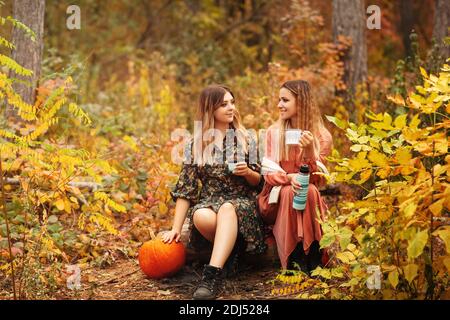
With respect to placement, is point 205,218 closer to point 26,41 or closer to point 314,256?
point 314,256

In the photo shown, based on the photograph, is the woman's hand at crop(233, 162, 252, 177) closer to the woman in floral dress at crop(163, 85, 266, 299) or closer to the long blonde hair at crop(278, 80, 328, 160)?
the woman in floral dress at crop(163, 85, 266, 299)

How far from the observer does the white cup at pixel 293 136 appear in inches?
152

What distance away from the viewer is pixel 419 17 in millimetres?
13383

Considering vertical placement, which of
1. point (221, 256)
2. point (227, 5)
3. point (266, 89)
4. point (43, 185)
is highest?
point (227, 5)

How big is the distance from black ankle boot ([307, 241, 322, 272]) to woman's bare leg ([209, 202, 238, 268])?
1.80ft

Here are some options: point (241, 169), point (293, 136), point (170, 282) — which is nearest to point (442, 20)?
point (293, 136)

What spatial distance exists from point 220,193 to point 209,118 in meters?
0.54

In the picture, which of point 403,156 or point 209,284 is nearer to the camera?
point 403,156

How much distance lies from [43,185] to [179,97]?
4629mm

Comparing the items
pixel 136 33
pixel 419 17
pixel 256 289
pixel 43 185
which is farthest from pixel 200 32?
pixel 256 289

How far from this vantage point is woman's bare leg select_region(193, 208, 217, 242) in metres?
3.88

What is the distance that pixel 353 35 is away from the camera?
24.4ft

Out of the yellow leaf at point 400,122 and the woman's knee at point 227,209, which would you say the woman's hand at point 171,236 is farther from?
the yellow leaf at point 400,122
